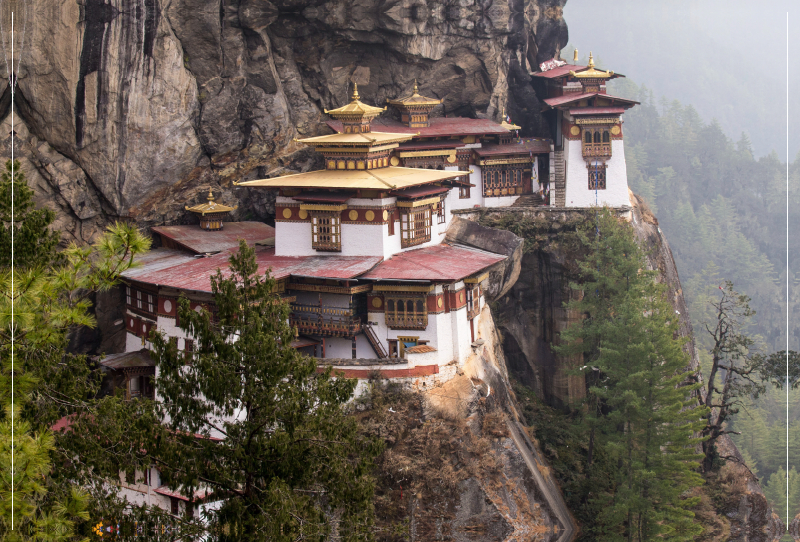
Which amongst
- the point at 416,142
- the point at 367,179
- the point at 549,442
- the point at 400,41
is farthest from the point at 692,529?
the point at 400,41

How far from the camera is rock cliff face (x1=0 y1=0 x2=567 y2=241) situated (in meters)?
35.4

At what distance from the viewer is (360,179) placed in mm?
35719

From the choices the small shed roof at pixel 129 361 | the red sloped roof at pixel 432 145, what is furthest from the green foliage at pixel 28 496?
the red sloped roof at pixel 432 145

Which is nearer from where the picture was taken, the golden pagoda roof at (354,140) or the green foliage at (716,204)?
the golden pagoda roof at (354,140)

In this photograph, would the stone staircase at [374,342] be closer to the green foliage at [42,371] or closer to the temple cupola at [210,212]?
the temple cupola at [210,212]

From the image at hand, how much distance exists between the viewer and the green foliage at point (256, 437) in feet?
65.1

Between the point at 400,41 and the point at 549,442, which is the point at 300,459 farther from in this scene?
the point at 400,41

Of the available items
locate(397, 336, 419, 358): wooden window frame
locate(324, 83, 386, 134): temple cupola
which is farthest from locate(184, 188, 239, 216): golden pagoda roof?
locate(397, 336, 419, 358): wooden window frame

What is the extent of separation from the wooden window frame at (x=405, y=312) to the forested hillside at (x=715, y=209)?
1953 inches

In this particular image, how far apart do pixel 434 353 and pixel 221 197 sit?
13.1 m

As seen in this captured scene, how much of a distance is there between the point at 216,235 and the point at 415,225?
8058mm

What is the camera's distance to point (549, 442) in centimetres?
3731

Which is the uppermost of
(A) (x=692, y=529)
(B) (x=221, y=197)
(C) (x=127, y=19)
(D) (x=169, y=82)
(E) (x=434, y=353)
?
(C) (x=127, y=19)

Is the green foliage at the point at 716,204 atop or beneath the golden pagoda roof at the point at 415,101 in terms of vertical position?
beneath
